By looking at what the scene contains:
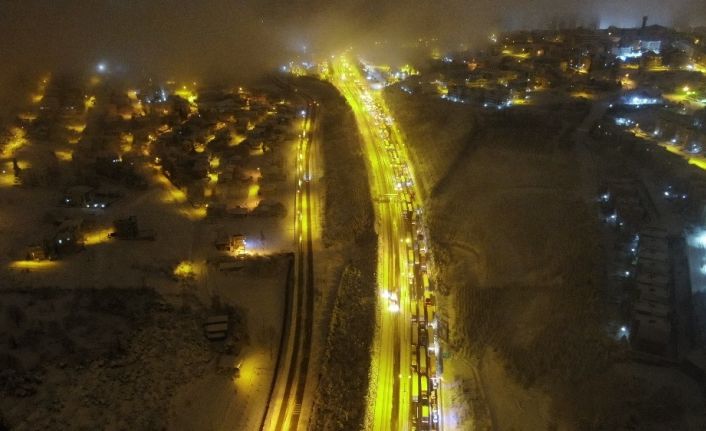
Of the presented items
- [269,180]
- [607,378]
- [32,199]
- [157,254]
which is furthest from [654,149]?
[32,199]

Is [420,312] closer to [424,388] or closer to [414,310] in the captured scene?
[414,310]

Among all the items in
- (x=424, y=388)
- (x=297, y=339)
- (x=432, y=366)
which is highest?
(x=297, y=339)

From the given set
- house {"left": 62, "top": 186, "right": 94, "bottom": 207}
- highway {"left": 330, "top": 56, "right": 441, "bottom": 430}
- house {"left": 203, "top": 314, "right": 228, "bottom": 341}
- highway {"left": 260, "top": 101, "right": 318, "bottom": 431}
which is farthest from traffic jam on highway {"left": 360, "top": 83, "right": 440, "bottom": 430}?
house {"left": 62, "top": 186, "right": 94, "bottom": 207}

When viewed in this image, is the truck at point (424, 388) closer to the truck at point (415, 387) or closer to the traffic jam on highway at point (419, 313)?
the traffic jam on highway at point (419, 313)

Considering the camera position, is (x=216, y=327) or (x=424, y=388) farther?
(x=216, y=327)

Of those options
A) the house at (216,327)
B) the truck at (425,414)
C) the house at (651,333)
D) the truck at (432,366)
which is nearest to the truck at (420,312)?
the truck at (432,366)

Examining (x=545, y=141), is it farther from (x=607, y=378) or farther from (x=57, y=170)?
(x=57, y=170)

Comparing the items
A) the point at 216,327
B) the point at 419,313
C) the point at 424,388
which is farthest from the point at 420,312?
the point at 216,327
